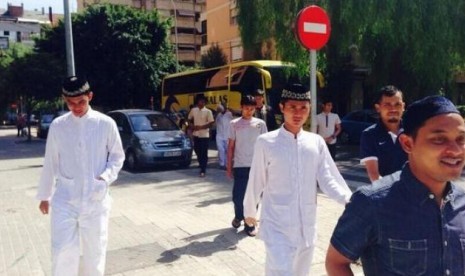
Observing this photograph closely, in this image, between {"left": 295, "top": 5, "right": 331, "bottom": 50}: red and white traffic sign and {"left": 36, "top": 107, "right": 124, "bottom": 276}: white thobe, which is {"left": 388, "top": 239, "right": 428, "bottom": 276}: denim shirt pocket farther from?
{"left": 295, "top": 5, "right": 331, "bottom": 50}: red and white traffic sign

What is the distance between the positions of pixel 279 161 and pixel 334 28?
443 inches

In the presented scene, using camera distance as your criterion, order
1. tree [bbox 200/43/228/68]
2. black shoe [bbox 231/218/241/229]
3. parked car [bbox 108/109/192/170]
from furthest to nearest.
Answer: tree [bbox 200/43/228/68]
parked car [bbox 108/109/192/170]
black shoe [bbox 231/218/241/229]

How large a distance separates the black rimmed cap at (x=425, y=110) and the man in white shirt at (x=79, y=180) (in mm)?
2743

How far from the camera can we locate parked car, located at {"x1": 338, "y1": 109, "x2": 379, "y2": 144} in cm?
1828

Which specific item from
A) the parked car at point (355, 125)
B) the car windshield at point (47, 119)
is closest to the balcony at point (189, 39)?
the car windshield at point (47, 119)

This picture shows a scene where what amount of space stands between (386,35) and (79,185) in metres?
11.6

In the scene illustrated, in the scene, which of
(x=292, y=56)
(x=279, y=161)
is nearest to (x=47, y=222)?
(x=279, y=161)

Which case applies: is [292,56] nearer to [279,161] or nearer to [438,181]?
[279,161]

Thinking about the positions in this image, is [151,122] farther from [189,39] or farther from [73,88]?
[189,39]

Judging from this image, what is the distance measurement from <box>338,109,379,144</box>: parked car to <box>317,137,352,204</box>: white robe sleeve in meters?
15.0

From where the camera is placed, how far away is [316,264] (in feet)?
16.0

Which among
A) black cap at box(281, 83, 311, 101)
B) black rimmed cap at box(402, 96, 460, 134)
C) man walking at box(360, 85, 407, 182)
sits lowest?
man walking at box(360, 85, 407, 182)

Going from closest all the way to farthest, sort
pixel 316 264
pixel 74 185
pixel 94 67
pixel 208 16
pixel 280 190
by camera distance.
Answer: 1. pixel 280 190
2. pixel 74 185
3. pixel 316 264
4. pixel 94 67
5. pixel 208 16

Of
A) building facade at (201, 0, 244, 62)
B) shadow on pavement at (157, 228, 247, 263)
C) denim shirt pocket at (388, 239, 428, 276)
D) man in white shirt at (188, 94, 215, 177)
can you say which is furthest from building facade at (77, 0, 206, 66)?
denim shirt pocket at (388, 239, 428, 276)
